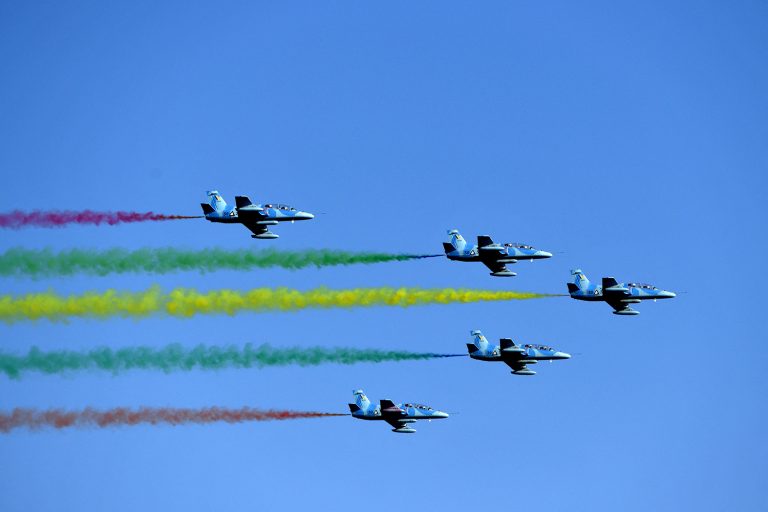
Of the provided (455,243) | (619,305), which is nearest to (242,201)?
(455,243)

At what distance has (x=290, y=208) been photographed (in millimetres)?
93500

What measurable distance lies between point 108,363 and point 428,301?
23.3 metres

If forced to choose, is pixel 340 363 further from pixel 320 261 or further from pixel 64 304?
pixel 64 304

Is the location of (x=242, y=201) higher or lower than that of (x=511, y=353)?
higher

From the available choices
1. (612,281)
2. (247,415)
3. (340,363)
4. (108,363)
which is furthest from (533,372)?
(108,363)

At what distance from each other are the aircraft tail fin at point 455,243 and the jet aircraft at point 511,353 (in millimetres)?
10570

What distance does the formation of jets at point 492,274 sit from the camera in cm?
9262

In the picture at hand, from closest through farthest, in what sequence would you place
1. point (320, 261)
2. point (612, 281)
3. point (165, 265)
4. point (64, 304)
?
point (64, 304)
point (165, 265)
point (320, 261)
point (612, 281)

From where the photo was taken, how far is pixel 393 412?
105 m

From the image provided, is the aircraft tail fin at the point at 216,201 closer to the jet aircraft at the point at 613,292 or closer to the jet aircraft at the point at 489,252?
the jet aircraft at the point at 489,252

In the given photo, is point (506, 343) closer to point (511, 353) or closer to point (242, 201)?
point (511, 353)

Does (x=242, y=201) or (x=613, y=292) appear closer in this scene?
(x=242, y=201)

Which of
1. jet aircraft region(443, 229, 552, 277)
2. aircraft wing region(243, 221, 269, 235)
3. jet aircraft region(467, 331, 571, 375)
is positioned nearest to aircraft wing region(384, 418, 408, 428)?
jet aircraft region(467, 331, 571, 375)

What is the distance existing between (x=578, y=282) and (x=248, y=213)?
24003mm
